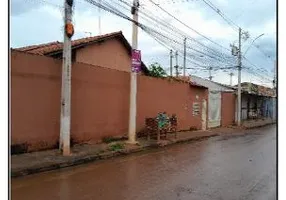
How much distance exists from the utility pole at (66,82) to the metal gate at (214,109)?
1502 cm

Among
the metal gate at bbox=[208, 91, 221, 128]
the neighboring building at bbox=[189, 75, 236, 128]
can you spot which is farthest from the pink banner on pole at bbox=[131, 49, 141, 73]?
the metal gate at bbox=[208, 91, 221, 128]

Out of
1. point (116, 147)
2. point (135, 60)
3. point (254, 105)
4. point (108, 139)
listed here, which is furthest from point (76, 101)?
point (254, 105)

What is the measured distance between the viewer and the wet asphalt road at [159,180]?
19.8 feet

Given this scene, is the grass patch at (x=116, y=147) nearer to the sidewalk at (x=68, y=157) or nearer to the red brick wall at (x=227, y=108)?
the sidewalk at (x=68, y=157)

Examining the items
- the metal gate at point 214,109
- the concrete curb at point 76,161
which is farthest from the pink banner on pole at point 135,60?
the metal gate at point 214,109

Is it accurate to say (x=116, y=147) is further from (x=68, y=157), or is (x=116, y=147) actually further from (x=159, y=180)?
(x=159, y=180)

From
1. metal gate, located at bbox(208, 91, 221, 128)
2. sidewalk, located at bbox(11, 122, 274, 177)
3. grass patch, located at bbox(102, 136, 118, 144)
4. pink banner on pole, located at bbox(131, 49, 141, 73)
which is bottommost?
sidewalk, located at bbox(11, 122, 274, 177)

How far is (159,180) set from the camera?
7.20 meters

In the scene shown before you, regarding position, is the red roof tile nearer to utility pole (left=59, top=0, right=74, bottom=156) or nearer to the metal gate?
utility pole (left=59, top=0, right=74, bottom=156)

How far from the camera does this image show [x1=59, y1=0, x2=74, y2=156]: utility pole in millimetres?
9633

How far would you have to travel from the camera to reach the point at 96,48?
14.5m

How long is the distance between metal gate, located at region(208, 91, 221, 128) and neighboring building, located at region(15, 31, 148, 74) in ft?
29.1
